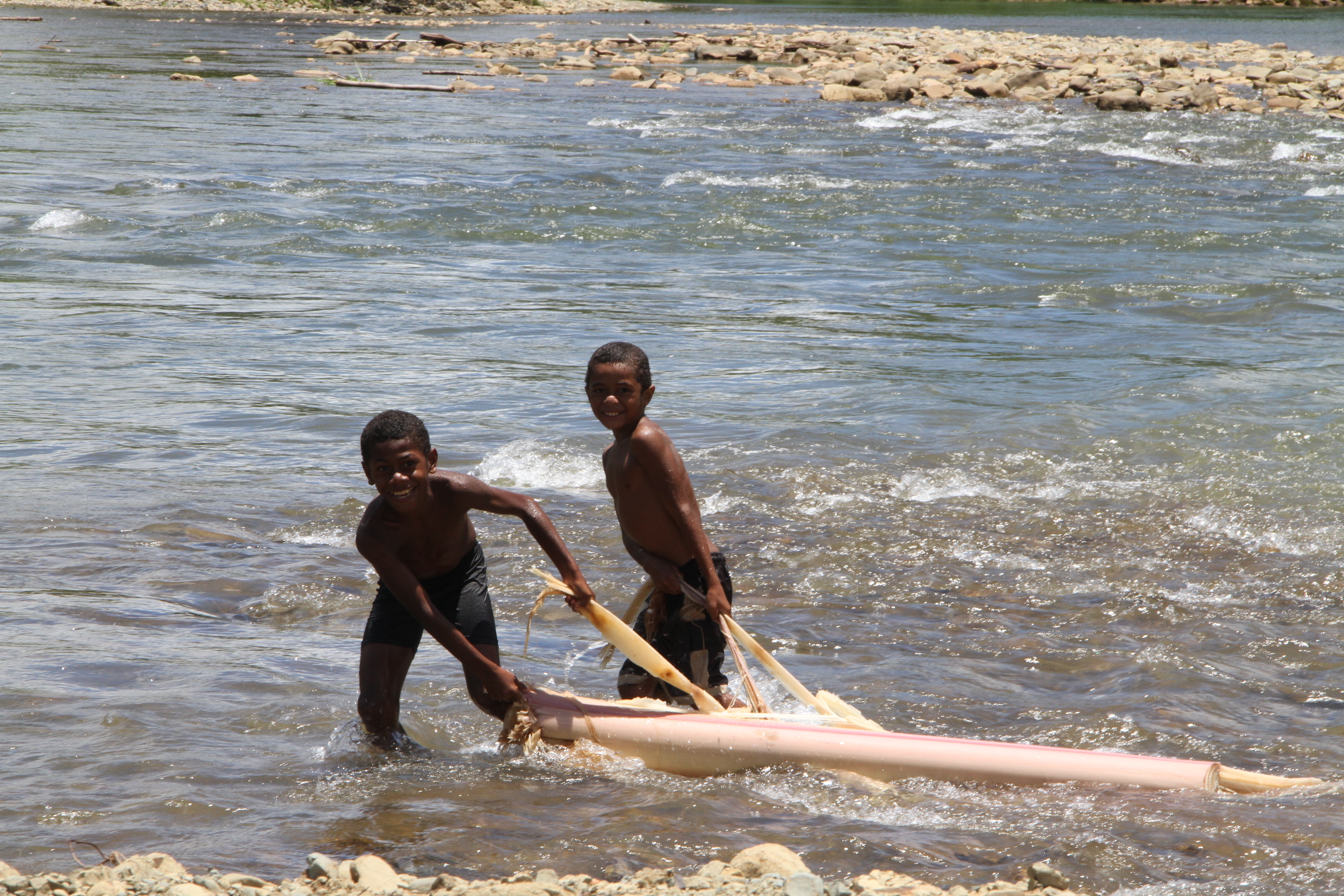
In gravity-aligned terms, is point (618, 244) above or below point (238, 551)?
above

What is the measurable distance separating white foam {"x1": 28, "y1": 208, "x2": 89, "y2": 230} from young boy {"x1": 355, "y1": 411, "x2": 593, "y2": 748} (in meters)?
12.6

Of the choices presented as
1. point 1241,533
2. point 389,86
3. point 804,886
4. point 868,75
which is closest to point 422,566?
Result: point 804,886

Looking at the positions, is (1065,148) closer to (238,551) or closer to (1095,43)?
(238,551)

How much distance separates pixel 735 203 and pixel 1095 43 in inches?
1093

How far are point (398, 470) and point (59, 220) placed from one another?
43.4 feet

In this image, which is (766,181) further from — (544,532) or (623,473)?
(544,532)

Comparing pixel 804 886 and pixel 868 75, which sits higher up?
pixel 868 75

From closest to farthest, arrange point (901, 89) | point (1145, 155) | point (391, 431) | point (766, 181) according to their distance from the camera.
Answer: point (391, 431) < point (766, 181) < point (1145, 155) < point (901, 89)

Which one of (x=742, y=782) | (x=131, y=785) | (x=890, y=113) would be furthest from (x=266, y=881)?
(x=890, y=113)

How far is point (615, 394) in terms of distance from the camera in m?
4.26

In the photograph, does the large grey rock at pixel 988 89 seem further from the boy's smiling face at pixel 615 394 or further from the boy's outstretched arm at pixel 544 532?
the boy's outstretched arm at pixel 544 532

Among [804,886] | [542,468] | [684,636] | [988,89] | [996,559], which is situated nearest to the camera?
[804,886]

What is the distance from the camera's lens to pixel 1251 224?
15.7 meters

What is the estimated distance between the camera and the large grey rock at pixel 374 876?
323cm
